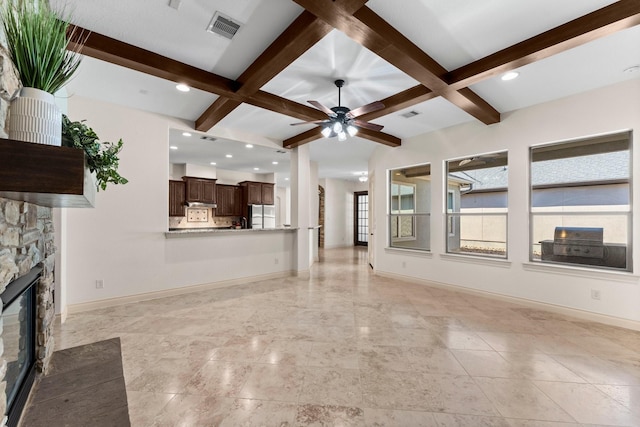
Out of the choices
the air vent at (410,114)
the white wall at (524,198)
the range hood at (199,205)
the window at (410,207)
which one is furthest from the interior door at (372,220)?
the range hood at (199,205)

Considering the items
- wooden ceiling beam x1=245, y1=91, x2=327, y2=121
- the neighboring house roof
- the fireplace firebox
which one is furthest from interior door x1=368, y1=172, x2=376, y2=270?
the fireplace firebox

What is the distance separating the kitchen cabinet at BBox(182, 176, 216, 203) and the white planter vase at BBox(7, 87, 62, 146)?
659 cm

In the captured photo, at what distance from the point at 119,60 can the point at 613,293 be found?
5.88 m

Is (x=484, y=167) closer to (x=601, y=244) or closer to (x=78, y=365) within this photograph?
(x=601, y=244)

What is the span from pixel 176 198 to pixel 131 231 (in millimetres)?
3852

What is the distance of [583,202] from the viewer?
11.7 ft

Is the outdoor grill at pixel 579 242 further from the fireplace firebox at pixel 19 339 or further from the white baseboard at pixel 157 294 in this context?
the fireplace firebox at pixel 19 339

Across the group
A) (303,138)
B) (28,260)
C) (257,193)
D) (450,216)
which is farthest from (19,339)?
(257,193)

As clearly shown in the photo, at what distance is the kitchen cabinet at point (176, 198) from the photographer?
289 inches

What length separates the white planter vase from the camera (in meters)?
1.19

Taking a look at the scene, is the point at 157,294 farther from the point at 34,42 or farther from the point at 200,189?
the point at 200,189

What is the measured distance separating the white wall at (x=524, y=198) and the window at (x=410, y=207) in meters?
0.25

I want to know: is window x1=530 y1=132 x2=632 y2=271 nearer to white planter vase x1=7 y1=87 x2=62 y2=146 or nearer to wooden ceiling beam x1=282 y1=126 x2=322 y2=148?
wooden ceiling beam x1=282 y1=126 x2=322 y2=148

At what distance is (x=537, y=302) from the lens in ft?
12.3
